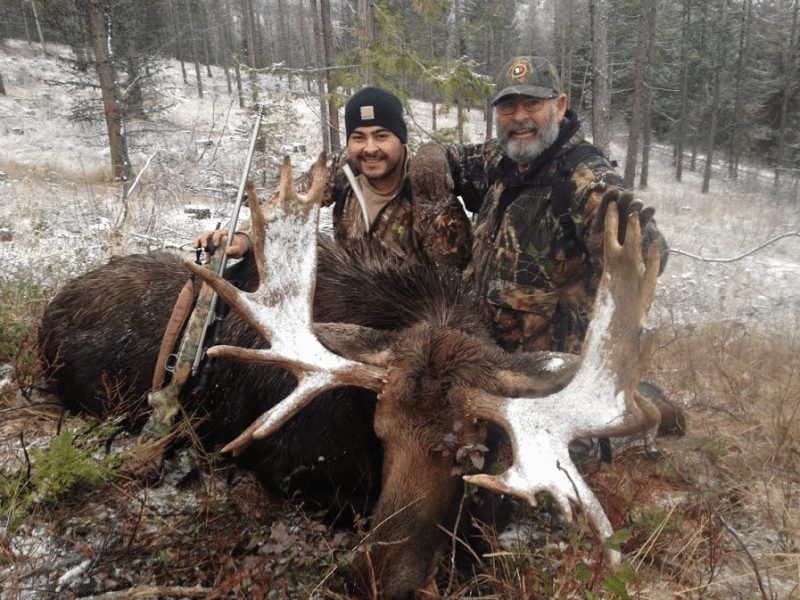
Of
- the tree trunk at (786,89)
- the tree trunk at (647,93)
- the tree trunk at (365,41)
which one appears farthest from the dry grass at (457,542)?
the tree trunk at (786,89)

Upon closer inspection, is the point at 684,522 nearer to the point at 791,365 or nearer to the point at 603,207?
the point at 603,207

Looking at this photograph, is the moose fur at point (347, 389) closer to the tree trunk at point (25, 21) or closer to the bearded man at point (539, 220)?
the bearded man at point (539, 220)

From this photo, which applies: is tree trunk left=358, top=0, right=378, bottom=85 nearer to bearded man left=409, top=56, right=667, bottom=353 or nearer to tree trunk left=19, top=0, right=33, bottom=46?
bearded man left=409, top=56, right=667, bottom=353

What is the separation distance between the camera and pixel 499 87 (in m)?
3.93

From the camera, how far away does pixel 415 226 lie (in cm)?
424

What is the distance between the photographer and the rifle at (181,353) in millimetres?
2842

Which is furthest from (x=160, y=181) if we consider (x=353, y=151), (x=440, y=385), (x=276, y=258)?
(x=440, y=385)

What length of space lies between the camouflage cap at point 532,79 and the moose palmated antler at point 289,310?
5.95ft

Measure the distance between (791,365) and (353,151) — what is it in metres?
4.76

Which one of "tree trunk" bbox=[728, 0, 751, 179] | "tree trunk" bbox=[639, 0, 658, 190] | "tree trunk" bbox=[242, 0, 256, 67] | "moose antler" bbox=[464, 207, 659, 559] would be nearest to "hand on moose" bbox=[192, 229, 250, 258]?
"moose antler" bbox=[464, 207, 659, 559]

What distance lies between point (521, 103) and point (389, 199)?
1.29 meters

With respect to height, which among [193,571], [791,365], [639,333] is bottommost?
[791,365]

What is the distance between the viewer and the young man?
4164 millimetres

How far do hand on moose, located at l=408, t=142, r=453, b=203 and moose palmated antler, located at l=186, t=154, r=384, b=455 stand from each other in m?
1.73
